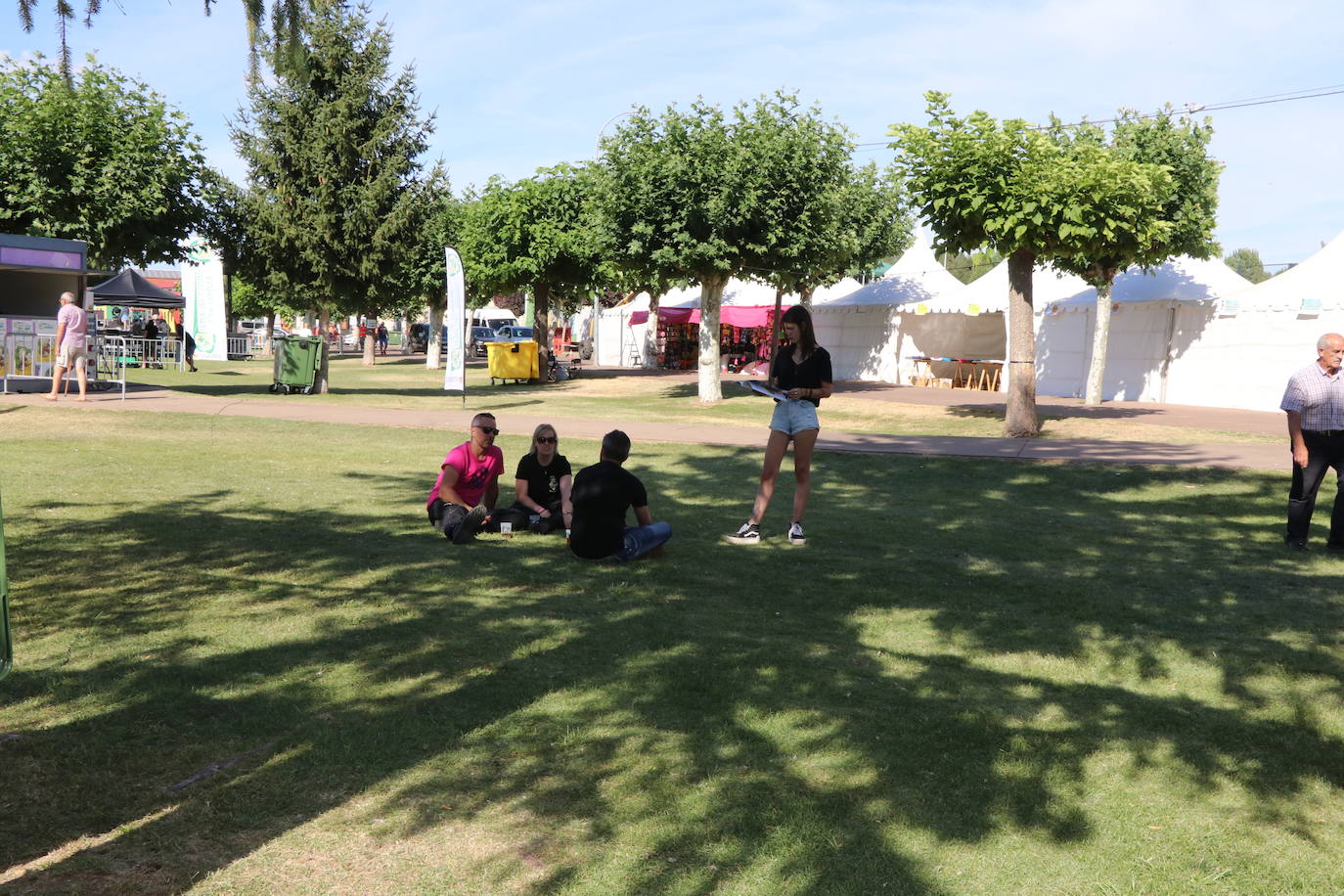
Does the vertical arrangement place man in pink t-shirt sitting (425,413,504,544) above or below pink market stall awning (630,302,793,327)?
below

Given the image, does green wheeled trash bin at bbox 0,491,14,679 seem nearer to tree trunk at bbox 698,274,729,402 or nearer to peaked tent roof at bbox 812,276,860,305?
tree trunk at bbox 698,274,729,402

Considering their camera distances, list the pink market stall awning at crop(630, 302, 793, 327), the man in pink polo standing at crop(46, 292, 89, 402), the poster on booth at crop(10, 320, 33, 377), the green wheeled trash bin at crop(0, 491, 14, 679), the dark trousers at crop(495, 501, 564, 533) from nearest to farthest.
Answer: the green wheeled trash bin at crop(0, 491, 14, 679), the dark trousers at crop(495, 501, 564, 533), the man in pink polo standing at crop(46, 292, 89, 402), the poster on booth at crop(10, 320, 33, 377), the pink market stall awning at crop(630, 302, 793, 327)

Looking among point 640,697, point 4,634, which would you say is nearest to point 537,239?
point 640,697

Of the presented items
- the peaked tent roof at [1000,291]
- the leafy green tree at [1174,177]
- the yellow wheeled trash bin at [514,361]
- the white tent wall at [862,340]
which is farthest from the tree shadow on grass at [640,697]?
the white tent wall at [862,340]

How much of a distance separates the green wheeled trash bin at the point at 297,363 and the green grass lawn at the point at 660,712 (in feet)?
53.5

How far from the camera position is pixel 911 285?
35.0 metres

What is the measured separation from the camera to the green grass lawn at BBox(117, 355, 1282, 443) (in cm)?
1891

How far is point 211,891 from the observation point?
10.9 feet

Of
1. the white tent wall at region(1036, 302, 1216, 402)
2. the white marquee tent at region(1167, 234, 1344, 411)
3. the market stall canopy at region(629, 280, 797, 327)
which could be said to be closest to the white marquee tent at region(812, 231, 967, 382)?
the market stall canopy at region(629, 280, 797, 327)

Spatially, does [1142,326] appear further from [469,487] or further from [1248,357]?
[469,487]

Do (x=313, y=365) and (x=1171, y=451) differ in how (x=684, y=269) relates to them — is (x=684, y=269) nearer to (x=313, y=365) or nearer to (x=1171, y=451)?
(x=313, y=365)

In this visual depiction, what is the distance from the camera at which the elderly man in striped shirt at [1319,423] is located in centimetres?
864

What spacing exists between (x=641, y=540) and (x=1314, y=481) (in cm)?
511

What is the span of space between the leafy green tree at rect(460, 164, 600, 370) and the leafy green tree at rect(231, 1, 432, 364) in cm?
868
